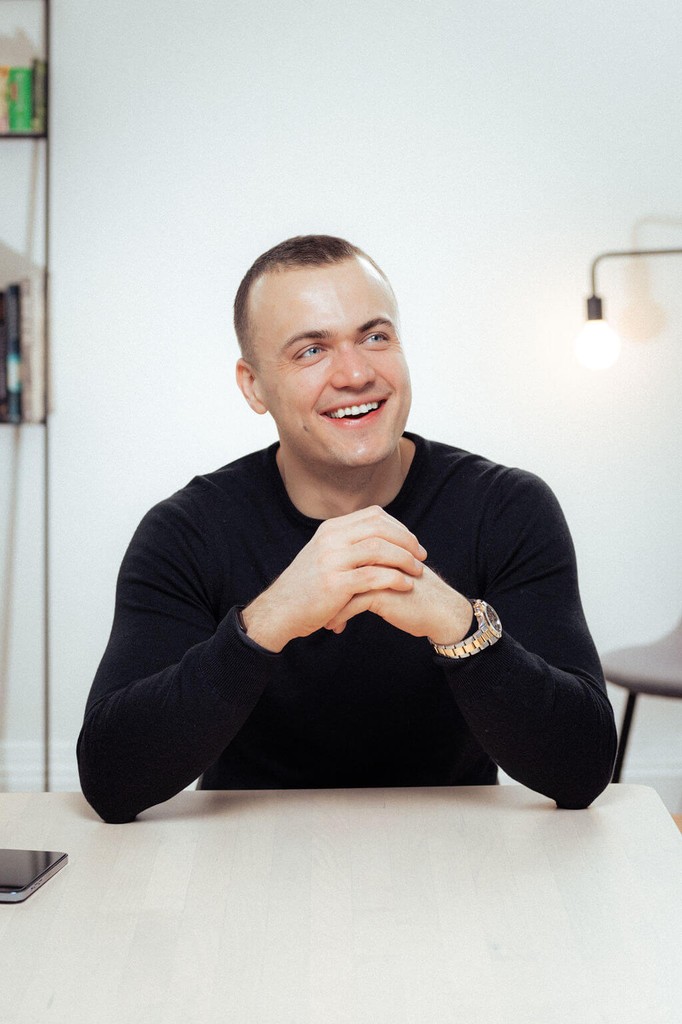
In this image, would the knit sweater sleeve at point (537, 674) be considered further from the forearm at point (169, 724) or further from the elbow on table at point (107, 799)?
the elbow on table at point (107, 799)

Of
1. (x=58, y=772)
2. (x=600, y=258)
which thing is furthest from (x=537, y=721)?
(x=58, y=772)

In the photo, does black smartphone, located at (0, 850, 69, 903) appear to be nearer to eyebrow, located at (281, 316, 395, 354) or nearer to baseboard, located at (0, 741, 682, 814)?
eyebrow, located at (281, 316, 395, 354)

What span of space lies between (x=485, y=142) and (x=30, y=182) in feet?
4.22

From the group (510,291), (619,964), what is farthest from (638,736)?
(619,964)

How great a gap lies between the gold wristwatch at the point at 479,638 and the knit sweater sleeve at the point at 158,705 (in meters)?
0.19

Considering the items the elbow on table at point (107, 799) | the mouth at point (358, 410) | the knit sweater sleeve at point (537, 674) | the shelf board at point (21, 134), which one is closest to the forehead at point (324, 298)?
the mouth at point (358, 410)

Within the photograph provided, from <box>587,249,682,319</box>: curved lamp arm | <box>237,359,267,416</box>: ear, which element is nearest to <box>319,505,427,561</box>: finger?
<box>237,359,267,416</box>: ear

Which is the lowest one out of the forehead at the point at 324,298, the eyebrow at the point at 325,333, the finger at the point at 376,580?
the finger at the point at 376,580

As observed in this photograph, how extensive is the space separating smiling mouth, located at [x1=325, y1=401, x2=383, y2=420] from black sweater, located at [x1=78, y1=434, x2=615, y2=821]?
0.11 metres

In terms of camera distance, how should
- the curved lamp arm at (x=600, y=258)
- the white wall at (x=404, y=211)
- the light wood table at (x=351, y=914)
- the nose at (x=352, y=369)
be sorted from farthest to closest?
the white wall at (x=404, y=211)
the curved lamp arm at (x=600, y=258)
the nose at (x=352, y=369)
the light wood table at (x=351, y=914)

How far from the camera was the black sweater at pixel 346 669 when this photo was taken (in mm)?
1135

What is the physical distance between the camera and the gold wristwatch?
43.8 inches

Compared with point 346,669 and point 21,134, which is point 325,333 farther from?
point 21,134

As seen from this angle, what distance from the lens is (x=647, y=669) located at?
2.56m
